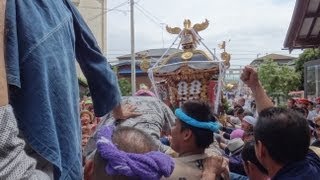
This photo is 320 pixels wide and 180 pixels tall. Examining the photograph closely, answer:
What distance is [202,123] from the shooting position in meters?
2.56

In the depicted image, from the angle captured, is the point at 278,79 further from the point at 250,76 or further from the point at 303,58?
the point at 250,76

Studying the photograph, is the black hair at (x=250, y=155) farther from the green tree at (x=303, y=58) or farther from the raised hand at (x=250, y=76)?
the green tree at (x=303, y=58)

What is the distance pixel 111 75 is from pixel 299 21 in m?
8.14

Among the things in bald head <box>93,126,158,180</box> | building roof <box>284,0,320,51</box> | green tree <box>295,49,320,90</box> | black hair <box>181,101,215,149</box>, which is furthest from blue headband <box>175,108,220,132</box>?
green tree <box>295,49,320,90</box>

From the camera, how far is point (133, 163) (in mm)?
1423

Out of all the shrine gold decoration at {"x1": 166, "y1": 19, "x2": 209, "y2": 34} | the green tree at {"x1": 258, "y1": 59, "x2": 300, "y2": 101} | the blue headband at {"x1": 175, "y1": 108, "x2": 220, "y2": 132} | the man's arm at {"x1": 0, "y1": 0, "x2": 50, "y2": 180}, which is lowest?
the green tree at {"x1": 258, "y1": 59, "x2": 300, "y2": 101}

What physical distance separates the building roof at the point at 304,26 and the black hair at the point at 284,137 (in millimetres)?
6700

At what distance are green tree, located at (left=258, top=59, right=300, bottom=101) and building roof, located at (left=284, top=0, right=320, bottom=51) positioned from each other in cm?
1588

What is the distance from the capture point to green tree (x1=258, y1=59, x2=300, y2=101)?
2742cm

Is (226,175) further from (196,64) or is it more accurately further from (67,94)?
(196,64)

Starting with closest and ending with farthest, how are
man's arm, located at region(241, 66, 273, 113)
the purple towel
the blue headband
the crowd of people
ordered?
1. the crowd of people
2. the purple towel
3. the blue headband
4. man's arm, located at region(241, 66, 273, 113)

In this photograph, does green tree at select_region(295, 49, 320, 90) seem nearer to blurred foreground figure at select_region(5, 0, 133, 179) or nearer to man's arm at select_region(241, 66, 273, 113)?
man's arm at select_region(241, 66, 273, 113)

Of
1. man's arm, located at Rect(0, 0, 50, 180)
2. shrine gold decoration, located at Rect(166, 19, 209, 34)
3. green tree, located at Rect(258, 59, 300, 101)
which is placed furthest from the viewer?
green tree, located at Rect(258, 59, 300, 101)

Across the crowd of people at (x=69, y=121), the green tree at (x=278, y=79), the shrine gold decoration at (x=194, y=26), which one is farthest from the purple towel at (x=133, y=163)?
the green tree at (x=278, y=79)
